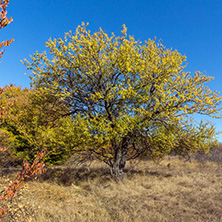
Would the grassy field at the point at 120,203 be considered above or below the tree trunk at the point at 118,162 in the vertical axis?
below

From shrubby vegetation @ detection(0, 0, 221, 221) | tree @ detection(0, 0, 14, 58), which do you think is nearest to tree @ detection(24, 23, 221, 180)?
shrubby vegetation @ detection(0, 0, 221, 221)

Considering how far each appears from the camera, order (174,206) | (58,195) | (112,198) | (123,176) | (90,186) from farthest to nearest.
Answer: (123,176) → (90,186) → (58,195) → (112,198) → (174,206)

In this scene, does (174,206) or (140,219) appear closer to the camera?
(140,219)

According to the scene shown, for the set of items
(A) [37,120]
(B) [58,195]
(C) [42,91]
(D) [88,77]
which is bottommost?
(B) [58,195]

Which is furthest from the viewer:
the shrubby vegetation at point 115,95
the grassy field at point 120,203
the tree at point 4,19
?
the shrubby vegetation at point 115,95

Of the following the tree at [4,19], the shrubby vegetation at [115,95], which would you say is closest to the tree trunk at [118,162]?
the shrubby vegetation at [115,95]

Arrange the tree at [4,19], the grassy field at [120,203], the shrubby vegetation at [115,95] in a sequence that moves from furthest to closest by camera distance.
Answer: the shrubby vegetation at [115,95] < the grassy field at [120,203] < the tree at [4,19]

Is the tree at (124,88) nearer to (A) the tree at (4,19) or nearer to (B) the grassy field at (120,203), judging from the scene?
(B) the grassy field at (120,203)

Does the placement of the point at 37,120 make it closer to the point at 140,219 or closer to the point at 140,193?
the point at 140,193

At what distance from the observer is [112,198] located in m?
7.53

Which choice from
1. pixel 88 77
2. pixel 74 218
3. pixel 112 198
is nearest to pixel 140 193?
pixel 112 198

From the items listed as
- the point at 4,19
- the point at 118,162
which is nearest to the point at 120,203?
the point at 118,162

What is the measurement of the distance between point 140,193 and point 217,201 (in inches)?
121

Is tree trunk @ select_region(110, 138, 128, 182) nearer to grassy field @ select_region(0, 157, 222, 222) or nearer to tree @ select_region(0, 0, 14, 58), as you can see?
grassy field @ select_region(0, 157, 222, 222)
